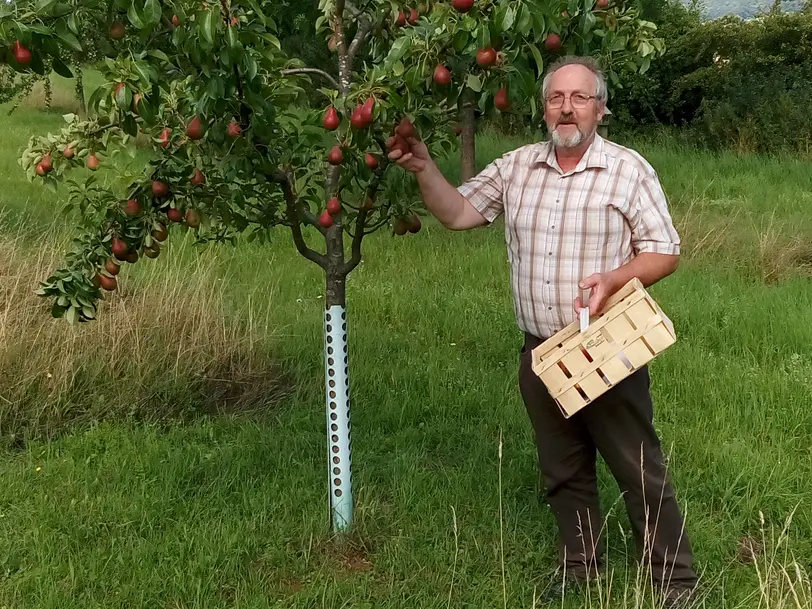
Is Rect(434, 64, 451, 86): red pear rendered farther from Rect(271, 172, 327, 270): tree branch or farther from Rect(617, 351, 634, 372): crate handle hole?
Rect(617, 351, 634, 372): crate handle hole

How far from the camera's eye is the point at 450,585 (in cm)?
281

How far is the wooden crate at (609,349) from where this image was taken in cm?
222

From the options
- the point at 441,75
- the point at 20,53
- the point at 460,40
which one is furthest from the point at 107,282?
the point at 460,40

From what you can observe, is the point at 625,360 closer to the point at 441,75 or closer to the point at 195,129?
the point at 441,75

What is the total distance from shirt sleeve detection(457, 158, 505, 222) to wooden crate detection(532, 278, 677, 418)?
57cm

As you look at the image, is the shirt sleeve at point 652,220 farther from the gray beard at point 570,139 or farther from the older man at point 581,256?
the gray beard at point 570,139

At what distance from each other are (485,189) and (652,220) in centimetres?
58

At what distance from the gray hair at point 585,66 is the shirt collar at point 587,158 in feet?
0.44

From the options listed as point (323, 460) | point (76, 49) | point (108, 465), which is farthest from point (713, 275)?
point (76, 49)

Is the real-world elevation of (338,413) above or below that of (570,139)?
below

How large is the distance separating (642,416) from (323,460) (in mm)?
1642

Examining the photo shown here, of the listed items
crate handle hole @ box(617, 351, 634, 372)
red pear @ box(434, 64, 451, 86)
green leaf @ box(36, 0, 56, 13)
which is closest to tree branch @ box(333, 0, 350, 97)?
red pear @ box(434, 64, 451, 86)

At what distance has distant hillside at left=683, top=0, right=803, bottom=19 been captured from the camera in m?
16.2

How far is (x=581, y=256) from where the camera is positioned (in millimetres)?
2482
